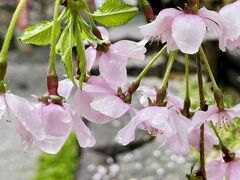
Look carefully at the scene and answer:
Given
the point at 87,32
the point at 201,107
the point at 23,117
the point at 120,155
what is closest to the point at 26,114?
the point at 23,117

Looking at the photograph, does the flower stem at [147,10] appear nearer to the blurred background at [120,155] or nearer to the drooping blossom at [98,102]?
the drooping blossom at [98,102]

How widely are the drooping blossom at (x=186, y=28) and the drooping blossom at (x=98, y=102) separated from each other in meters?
0.08

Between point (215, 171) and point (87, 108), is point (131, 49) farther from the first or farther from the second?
point (215, 171)

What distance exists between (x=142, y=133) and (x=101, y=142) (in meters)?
0.31

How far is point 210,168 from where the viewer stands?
2.79 feet

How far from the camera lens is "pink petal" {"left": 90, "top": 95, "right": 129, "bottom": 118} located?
0.71 meters

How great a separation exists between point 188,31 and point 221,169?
9.4 inches

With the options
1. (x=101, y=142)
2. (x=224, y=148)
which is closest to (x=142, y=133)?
(x=101, y=142)

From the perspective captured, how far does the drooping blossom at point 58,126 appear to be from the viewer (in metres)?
0.67

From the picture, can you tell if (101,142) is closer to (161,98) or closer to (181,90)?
(181,90)

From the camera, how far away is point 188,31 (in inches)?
27.0

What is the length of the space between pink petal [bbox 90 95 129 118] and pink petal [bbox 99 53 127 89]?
20 millimetres

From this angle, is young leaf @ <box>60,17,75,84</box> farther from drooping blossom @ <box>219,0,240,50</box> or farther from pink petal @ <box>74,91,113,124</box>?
drooping blossom @ <box>219,0,240,50</box>

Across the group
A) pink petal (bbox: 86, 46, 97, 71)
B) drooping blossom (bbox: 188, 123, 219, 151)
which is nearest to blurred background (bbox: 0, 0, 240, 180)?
drooping blossom (bbox: 188, 123, 219, 151)
